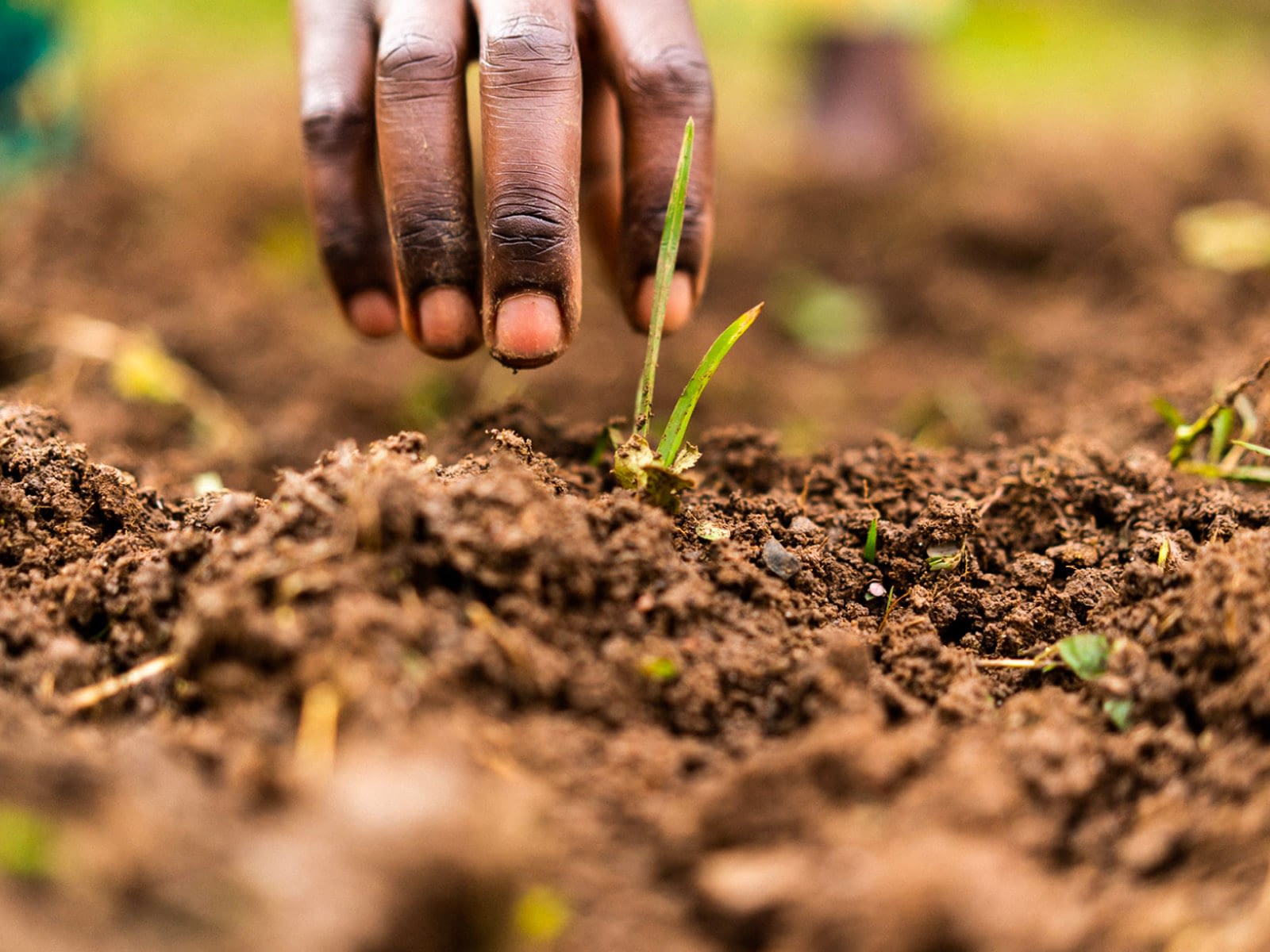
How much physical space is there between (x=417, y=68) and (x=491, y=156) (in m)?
0.20

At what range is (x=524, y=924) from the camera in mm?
722

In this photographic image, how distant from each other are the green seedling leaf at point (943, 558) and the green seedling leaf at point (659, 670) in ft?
1.49

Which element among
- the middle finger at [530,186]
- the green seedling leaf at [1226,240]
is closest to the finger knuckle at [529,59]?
the middle finger at [530,186]

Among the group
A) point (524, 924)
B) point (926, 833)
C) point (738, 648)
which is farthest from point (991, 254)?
point (524, 924)

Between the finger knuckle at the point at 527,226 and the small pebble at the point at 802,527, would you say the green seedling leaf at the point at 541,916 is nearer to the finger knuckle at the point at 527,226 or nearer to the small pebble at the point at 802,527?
the small pebble at the point at 802,527

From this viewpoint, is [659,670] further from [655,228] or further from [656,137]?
[656,137]

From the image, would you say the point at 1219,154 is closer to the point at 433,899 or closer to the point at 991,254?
the point at 991,254

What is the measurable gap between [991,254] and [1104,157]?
93 cm

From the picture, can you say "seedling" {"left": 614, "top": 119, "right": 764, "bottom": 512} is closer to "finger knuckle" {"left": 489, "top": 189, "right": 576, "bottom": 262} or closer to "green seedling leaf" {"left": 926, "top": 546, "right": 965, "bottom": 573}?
"finger knuckle" {"left": 489, "top": 189, "right": 576, "bottom": 262}

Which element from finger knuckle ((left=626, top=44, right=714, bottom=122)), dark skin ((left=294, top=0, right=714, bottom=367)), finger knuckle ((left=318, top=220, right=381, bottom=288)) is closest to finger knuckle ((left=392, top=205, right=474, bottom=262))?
dark skin ((left=294, top=0, right=714, bottom=367))

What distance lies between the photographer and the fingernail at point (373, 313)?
5.26 ft

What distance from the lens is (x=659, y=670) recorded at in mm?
982

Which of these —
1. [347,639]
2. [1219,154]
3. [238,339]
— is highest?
[347,639]

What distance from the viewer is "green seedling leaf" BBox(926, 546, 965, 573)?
1.24 m
